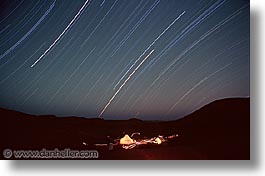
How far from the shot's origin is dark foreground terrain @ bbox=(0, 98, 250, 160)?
176cm

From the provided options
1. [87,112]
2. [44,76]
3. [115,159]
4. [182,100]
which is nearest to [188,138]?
[182,100]

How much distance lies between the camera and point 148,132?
178 centimetres

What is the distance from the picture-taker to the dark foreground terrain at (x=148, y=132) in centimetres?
176

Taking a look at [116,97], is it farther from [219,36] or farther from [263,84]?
[263,84]
